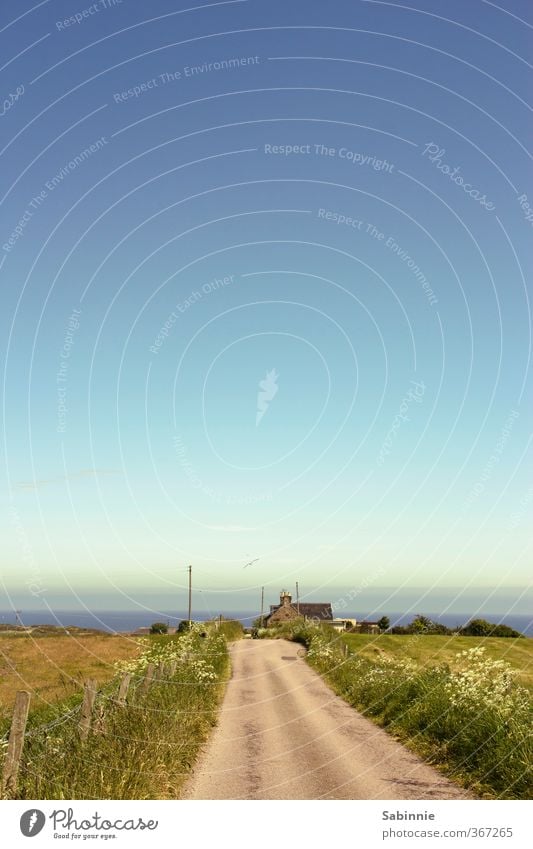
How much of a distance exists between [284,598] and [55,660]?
74.5m

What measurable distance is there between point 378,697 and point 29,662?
4598 cm

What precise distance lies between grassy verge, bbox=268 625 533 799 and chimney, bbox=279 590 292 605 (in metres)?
107

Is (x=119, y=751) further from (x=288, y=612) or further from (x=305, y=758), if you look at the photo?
(x=288, y=612)

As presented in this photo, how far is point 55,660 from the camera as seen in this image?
60.3m

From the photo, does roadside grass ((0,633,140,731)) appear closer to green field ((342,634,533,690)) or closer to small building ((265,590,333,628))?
green field ((342,634,533,690))

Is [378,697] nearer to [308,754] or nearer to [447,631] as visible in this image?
[308,754]

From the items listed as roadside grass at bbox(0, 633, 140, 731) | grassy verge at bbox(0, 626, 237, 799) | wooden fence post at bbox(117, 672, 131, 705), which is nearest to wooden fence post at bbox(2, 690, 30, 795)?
grassy verge at bbox(0, 626, 237, 799)

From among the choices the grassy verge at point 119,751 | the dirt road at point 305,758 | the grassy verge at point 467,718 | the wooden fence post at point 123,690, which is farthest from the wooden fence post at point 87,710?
the grassy verge at point 467,718

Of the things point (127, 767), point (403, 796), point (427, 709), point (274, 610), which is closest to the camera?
point (127, 767)

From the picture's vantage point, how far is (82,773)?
34.1 feet

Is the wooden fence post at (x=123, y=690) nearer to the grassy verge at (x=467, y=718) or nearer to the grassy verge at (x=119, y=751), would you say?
the grassy verge at (x=119, y=751)

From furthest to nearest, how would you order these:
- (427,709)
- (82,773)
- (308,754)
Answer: (427,709), (308,754), (82,773)

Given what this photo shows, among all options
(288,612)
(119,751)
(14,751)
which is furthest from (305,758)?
(288,612)
